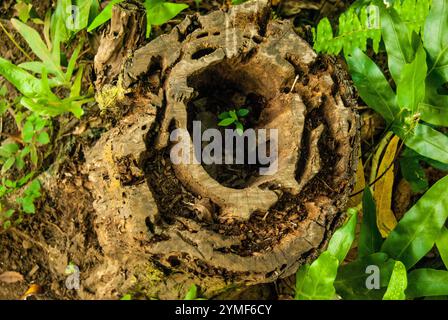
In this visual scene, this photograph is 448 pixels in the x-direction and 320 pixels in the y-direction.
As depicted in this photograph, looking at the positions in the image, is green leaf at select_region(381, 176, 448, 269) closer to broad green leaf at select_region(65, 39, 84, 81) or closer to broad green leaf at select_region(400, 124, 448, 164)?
broad green leaf at select_region(400, 124, 448, 164)

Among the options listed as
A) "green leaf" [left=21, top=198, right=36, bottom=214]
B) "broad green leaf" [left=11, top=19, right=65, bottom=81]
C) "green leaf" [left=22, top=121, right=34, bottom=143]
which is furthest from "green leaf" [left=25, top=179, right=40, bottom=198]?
"broad green leaf" [left=11, top=19, right=65, bottom=81]

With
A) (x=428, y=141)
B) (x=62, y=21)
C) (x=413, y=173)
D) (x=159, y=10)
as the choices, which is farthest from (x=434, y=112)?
(x=62, y=21)

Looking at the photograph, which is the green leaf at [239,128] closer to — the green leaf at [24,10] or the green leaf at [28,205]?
the green leaf at [28,205]

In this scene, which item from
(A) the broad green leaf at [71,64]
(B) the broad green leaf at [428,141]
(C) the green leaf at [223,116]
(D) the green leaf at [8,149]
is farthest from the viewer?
(D) the green leaf at [8,149]

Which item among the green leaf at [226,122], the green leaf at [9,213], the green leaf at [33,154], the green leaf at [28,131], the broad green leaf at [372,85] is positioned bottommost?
the green leaf at [9,213]

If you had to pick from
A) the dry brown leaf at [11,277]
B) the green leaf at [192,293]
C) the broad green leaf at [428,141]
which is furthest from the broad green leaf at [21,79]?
the broad green leaf at [428,141]

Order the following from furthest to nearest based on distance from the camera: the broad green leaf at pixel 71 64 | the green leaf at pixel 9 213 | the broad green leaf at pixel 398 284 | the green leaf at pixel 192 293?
the green leaf at pixel 9 213 < the broad green leaf at pixel 71 64 < the green leaf at pixel 192 293 < the broad green leaf at pixel 398 284

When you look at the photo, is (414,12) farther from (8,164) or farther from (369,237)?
(8,164)

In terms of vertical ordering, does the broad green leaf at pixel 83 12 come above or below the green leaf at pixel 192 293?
above
